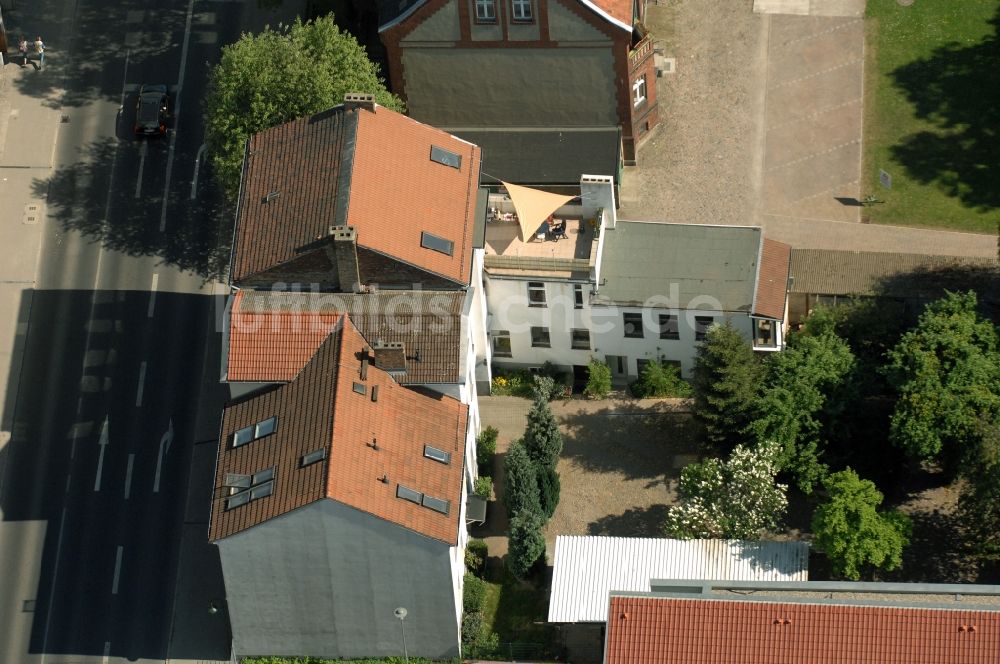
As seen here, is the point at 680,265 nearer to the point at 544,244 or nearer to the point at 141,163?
the point at 544,244

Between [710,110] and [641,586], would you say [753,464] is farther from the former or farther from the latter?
[710,110]

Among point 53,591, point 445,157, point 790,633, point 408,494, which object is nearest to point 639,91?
point 445,157

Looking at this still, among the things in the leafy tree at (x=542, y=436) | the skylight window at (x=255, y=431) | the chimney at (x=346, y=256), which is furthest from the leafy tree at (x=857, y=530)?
the skylight window at (x=255, y=431)

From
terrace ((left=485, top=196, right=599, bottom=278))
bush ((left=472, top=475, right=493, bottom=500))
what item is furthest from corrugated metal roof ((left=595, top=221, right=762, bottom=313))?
bush ((left=472, top=475, right=493, bottom=500))

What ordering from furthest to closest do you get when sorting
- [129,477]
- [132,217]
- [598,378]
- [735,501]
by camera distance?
[132,217]
[598,378]
[129,477]
[735,501]

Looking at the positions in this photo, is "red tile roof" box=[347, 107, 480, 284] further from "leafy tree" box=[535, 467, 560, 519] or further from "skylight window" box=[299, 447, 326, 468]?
"leafy tree" box=[535, 467, 560, 519]

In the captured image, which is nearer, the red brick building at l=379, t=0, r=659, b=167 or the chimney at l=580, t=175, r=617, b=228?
the chimney at l=580, t=175, r=617, b=228

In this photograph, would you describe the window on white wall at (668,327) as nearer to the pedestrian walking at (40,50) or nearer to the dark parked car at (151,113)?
the dark parked car at (151,113)
